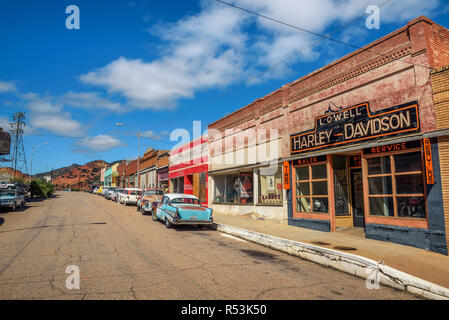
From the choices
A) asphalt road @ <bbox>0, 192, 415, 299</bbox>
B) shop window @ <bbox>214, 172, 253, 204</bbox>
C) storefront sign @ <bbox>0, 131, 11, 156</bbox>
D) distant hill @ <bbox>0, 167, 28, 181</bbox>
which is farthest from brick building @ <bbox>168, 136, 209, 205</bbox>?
storefront sign @ <bbox>0, 131, 11, 156</bbox>

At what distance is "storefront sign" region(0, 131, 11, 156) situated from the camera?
58562 mm

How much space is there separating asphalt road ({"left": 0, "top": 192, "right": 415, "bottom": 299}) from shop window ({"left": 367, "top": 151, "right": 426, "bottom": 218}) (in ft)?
13.7

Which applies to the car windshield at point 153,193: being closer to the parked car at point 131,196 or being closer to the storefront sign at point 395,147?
the parked car at point 131,196

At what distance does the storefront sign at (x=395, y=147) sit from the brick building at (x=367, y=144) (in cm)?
Answer: 3

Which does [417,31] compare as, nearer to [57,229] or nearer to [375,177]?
[375,177]

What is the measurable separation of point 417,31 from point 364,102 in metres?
2.72

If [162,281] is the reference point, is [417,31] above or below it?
above

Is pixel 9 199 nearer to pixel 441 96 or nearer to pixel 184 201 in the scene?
pixel 184 201

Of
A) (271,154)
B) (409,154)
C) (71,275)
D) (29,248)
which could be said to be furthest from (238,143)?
(71,275)

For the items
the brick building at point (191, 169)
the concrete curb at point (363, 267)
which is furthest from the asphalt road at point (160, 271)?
the brick building at point (191, 169)

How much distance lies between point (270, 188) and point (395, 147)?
24.8 ft

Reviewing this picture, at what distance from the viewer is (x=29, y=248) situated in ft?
28.3
